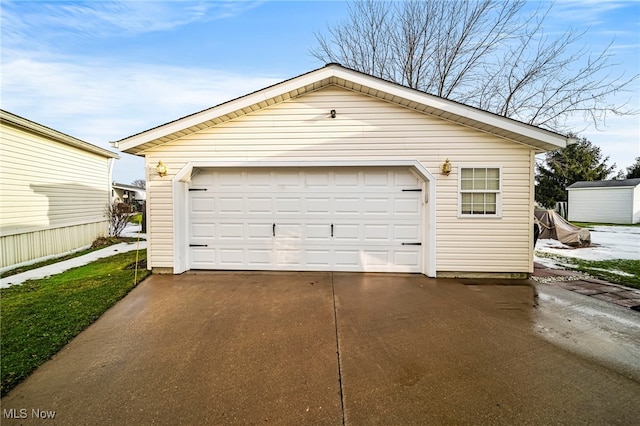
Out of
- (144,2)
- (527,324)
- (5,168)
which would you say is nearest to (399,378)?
(527,324)

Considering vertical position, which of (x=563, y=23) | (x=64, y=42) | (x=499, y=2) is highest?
(x=499, y=2)

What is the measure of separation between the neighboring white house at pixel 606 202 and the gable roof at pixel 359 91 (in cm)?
2064

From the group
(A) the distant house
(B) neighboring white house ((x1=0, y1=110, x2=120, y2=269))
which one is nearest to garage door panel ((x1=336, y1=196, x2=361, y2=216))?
(B) neighboring white house ((x1=0, y1=110, x2=120, y2=269))

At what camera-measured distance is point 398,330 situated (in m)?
3.55

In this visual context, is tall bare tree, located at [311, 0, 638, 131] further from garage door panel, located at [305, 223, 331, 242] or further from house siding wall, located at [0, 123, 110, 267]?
house siding wall, located at [0, 123, 110, 267]

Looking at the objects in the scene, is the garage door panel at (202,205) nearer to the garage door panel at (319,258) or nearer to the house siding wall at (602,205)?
the garage door panel at (319,258)

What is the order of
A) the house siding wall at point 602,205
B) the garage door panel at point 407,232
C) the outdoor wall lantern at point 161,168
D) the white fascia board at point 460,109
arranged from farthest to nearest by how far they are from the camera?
the house siding wall at point 602,205
the garage door panel at point 407,232
the outdoor wall lantern at point 161,168
the white fascia board at point 460,109

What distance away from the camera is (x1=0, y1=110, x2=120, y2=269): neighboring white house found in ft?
22.8

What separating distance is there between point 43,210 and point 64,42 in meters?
4.88

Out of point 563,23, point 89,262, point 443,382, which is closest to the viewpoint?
point 443,382

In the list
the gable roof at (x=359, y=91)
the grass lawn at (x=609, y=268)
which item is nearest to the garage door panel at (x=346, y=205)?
the gable roof at (x=359, y=91)

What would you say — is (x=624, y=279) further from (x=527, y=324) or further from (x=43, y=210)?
(x=43, y=210)

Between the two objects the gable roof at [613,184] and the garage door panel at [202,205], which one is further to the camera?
the gable roof at [613,184]

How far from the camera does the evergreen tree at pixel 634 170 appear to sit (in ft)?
83.6
